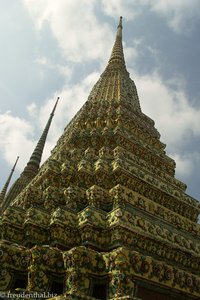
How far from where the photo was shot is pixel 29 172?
22.7 meters

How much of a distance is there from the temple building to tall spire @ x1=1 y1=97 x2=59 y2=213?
23.5 feet

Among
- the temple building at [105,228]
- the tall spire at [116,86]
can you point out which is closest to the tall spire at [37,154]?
the tall spire at [116,86]

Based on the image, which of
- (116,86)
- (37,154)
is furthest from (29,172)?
(116,86)

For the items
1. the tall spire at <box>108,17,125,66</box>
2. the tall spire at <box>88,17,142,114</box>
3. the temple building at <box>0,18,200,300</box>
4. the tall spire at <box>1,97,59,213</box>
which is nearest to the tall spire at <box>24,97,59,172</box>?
the tall spire at <box>1,97,59,213</box>

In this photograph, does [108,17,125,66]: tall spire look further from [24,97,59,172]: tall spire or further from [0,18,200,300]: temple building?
[0,18,200,300]: temple building

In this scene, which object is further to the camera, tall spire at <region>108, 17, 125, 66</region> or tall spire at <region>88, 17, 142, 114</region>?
tall spire at <region>108, 17, 125, 66</region>

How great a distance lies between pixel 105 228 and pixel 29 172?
14.9 meters

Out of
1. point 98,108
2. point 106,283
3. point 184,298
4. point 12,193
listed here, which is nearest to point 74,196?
point 106,283

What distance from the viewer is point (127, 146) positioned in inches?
550

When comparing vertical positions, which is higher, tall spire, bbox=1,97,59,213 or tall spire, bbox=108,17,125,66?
tall spire, bbox=108,17,125,66

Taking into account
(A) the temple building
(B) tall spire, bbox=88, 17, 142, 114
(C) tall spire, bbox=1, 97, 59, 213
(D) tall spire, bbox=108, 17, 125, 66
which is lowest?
(A) the temple building

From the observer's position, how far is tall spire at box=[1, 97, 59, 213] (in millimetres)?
20622

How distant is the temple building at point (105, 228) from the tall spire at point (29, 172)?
7167 millimetres

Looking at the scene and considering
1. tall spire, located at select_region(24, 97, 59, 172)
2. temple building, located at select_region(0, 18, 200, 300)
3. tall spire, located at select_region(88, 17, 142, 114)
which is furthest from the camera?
tall spire, located at select_region(24, 97, 59, 172)
